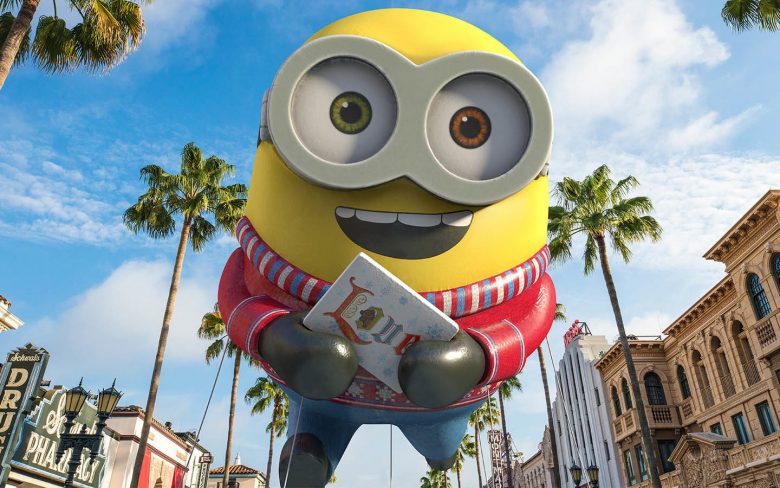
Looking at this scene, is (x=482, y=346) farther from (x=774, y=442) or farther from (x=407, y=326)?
(x=774, y=442)

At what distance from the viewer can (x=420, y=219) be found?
4.20 metres

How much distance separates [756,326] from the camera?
17.3 meters

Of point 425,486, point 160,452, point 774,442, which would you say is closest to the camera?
point 774,442

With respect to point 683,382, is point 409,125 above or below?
below

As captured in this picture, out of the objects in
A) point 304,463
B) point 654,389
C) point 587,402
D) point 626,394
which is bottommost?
point 304,463

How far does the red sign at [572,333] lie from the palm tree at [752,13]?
1033 inches

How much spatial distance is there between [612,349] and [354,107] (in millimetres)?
26789

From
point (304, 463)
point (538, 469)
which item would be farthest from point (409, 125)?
point (538, 469)

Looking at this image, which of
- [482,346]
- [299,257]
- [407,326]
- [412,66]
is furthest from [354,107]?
[482,346]

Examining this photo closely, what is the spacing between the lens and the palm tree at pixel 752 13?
11.3 m

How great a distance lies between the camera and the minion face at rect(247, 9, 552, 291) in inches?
154

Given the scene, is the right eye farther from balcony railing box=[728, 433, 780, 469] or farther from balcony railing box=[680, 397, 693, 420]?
balcony railing box=[680, 397, 693, 420]

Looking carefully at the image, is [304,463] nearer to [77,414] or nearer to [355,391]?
[355,391]

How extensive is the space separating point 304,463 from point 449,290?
6.10 ft
